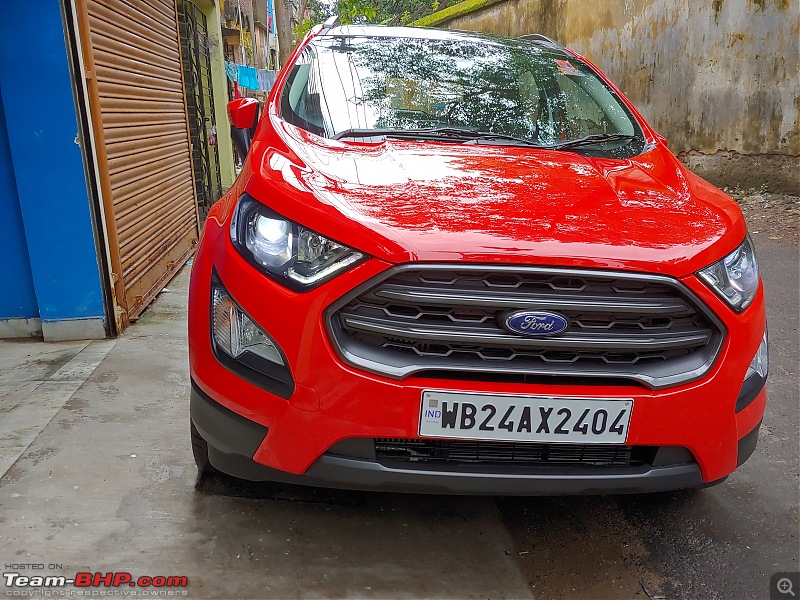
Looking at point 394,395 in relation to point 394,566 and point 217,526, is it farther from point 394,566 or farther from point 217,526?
point 217,526

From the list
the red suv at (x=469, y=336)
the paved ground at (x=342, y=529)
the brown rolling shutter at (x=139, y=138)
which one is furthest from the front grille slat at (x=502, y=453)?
the brown rolling shutter at (x=139, y=138)

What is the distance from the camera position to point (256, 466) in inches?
70.4

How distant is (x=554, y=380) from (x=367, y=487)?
22.4 inches

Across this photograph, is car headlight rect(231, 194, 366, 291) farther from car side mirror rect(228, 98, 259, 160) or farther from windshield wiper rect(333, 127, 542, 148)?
car side mirror rect(228, 98, 259, 160)

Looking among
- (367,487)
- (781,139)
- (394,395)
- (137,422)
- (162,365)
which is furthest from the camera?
(781,139)

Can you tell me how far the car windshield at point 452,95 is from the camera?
2541 millimetres

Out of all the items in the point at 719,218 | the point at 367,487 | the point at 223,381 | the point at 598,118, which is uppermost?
the point at 598,118

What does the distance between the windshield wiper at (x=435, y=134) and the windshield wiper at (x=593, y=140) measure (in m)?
0.11

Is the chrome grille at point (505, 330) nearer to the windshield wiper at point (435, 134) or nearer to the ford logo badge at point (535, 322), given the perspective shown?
the ford logo badge at point (535, 322)

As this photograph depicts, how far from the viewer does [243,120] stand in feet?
9.29

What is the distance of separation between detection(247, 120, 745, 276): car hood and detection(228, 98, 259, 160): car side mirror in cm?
57

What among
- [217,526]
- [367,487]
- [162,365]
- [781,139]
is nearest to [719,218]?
[367,487]

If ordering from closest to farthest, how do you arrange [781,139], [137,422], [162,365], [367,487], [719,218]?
[367,487] → [719,218] → [137,422] → [162,365] → [781,139]

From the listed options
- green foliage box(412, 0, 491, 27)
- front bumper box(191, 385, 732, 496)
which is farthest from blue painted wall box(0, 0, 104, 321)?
green foliage box(412, 0, 491, 27)
